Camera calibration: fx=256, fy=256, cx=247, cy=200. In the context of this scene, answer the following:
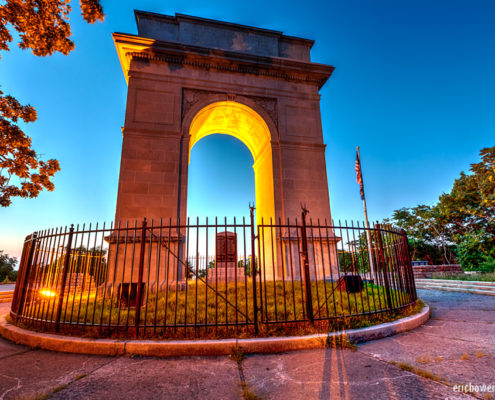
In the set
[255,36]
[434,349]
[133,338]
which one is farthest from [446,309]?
[255,36]

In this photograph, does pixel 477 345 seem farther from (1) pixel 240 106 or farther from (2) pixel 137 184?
(1) pixel 240 106

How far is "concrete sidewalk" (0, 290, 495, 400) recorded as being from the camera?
8.59ft

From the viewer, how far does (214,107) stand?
12.5m

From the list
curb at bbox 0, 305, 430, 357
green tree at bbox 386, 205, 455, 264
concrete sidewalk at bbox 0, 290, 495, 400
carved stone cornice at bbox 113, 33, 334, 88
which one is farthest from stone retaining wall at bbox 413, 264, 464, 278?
curb at bbox 0, 305, 430, 357

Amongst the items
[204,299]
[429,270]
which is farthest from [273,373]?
[429,270]

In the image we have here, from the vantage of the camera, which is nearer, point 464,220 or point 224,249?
point 224,249

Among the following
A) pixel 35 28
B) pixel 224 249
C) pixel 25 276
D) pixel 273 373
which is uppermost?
pixel 35 28

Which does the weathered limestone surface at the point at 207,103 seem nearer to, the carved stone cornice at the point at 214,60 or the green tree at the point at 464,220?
the carved stone cornice at the point at 214,60

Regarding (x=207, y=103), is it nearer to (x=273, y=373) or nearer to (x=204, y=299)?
(x=204, y=299)

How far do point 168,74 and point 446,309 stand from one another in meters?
13.5

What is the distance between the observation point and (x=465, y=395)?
2.43 metres

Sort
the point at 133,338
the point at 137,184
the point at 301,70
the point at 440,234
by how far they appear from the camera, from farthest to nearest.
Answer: the point at 440,234 → the point at 301,70 → the point at 137,184 → the point at 133,338

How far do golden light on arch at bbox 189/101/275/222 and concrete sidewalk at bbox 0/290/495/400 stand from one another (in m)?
8.22

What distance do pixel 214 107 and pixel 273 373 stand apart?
11.7 m
